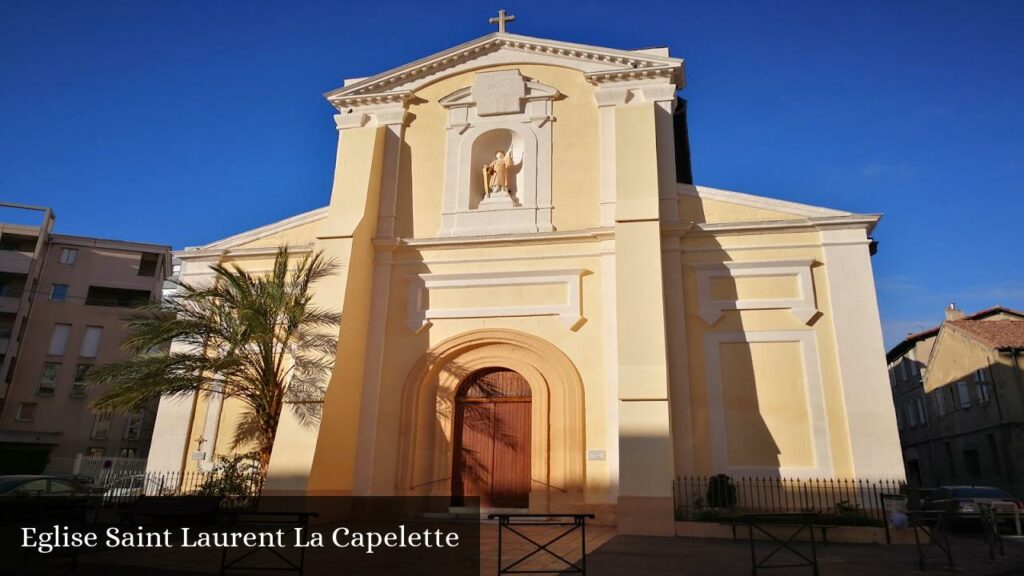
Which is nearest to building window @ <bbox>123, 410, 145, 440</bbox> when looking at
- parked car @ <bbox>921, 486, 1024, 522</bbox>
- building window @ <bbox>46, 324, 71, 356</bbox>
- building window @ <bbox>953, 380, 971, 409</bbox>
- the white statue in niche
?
building window @ <bbox>46, 324, 71, 356</bbox>

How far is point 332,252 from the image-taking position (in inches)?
601

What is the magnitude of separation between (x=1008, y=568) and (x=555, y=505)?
23.7 feet

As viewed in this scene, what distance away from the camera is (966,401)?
1041 inches

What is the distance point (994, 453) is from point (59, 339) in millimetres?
40683

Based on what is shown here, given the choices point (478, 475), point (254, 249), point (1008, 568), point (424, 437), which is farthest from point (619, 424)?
point (254, 249)

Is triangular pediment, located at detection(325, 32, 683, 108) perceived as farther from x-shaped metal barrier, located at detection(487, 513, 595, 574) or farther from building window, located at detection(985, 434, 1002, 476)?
building window, located at detection(985, 434, 1002, 476)

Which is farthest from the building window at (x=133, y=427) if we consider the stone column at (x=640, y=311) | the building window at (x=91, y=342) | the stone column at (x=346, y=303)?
the stone column at (x=640, y=311)

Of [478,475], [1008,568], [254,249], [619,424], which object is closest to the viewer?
[1008,568]

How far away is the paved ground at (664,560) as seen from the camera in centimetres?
809

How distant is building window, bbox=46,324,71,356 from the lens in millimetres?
33625

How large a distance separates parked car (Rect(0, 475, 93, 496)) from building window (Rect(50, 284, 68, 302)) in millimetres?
22433

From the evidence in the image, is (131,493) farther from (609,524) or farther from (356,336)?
(609,524)

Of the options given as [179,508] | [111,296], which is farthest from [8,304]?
[179,508]

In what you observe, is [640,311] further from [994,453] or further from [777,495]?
[994,453]
